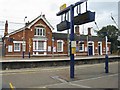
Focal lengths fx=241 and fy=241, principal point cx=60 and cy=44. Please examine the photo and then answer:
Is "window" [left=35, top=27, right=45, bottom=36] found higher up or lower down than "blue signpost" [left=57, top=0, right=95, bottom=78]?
higher up

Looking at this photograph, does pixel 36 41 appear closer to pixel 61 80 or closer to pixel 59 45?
pixel 59 45

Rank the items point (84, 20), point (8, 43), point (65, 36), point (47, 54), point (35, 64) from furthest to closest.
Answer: point (65, 36), point (47, 54), point (8, 43), point (35, 64), point (84, 20)

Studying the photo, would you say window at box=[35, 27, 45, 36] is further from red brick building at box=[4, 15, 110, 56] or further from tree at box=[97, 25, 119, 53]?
tree at box=[97, 25, 119, 53]

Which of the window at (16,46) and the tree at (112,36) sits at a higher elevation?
the tree at (112,36)

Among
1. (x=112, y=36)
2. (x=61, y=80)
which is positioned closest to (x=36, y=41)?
(x=61, y=80)

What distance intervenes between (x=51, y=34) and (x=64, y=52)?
5070mm

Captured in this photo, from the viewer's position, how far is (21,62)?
86.5ft

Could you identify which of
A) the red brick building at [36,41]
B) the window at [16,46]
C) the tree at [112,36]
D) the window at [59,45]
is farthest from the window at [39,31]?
the tree at [112,36]

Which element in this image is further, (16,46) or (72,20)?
(16,46)

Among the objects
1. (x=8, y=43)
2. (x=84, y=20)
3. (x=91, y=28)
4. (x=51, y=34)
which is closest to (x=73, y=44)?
(x=84, y=20)

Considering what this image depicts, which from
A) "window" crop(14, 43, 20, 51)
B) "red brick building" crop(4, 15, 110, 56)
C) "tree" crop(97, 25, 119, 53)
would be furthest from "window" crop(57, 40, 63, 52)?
"tree" crop(97, 25, 119, 53)

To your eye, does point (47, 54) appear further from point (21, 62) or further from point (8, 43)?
point (21, 62)

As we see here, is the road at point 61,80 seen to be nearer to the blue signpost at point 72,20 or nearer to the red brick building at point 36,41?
the blue signpost at point 72,20

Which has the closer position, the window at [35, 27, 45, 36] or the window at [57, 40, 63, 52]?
the window at [35, 27, 45, 36]
